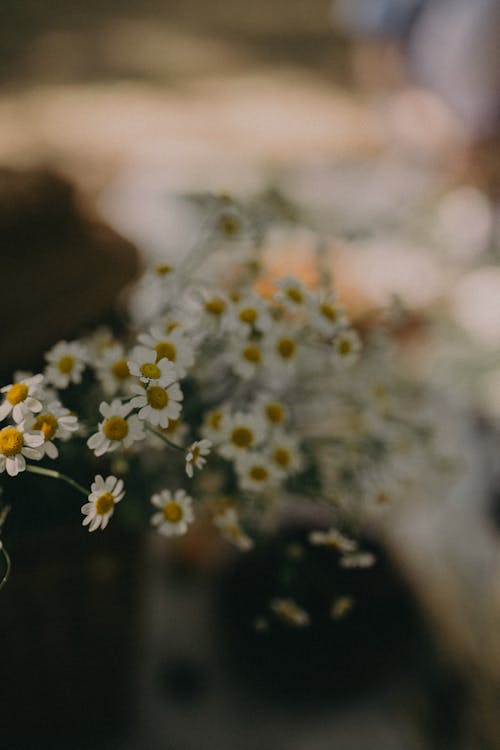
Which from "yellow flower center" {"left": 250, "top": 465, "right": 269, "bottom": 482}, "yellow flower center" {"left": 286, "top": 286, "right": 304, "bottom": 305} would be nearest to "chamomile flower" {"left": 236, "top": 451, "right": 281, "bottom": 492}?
"yellow flower center" {"left": 250, "top": 465, "right": 269, "bottom": 482}

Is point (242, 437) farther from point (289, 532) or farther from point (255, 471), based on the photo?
point (289, 532)

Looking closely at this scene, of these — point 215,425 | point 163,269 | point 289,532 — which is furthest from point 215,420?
point 289,532

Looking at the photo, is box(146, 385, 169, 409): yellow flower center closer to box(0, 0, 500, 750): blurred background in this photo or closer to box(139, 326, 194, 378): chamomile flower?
box(139, 326, 194, 378): chamomile flower

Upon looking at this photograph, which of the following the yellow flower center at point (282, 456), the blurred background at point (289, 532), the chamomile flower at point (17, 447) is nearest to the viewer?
the chamomile flower at point (17, 447)

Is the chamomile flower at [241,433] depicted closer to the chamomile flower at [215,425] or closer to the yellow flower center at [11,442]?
the chamomile flower at [215,425]

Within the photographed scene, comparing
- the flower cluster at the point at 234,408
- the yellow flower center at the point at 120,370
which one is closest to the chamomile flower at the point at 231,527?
the flower cluster at the point at 234,408

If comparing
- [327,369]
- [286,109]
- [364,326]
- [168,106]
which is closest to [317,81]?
[286,109]

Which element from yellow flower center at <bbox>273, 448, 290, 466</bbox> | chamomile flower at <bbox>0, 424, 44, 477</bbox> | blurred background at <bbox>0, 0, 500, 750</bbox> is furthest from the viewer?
blurred background at <bbox>0, 0, 500, 750</bbox>
